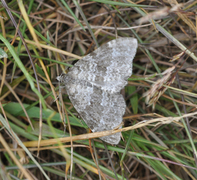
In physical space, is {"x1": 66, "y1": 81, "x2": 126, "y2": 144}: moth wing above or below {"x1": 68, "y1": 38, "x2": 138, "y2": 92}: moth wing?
below

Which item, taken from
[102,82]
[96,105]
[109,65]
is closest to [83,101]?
[96,105]

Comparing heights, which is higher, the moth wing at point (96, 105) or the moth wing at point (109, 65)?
the moth wing at point (109, 65)

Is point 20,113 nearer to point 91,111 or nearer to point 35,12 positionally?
point 91,111

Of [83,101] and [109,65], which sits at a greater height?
[109,65]

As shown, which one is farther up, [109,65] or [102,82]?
[109,65]

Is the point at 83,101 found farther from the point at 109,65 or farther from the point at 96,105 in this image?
the point at 109,65

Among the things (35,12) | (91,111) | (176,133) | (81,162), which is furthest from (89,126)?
(35,12)

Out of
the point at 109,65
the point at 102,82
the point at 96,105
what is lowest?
the point at 96,105

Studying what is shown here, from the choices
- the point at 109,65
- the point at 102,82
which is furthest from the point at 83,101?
the point at 109,65
